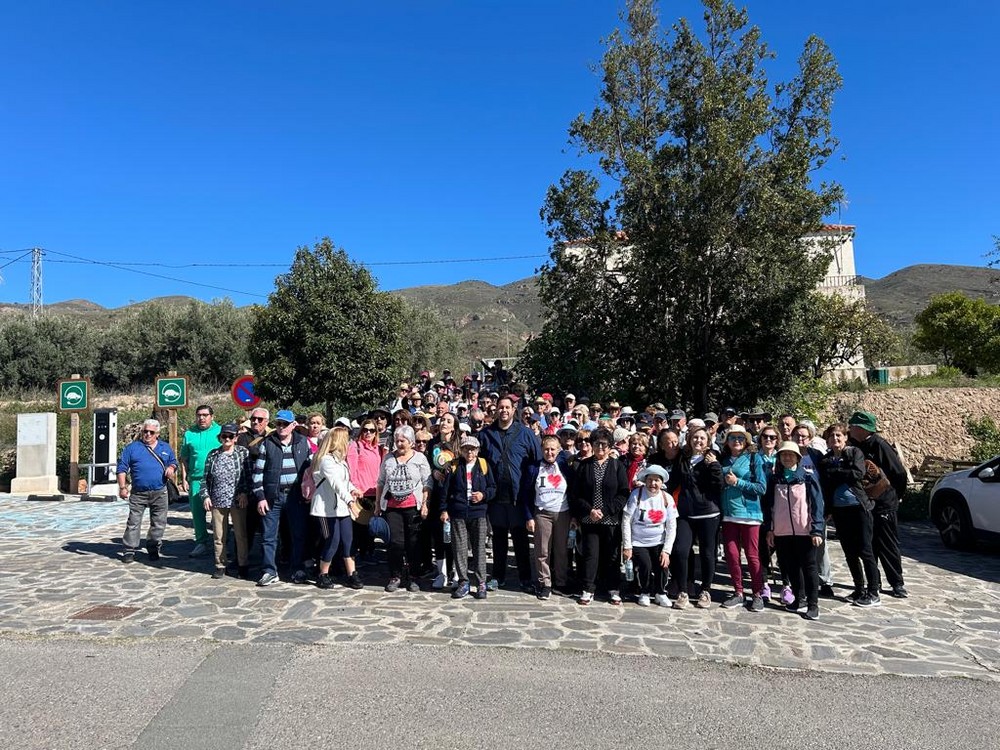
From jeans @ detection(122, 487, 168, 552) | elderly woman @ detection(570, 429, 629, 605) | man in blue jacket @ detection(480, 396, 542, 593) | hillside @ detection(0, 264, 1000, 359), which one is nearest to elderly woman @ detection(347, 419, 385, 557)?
man in blue jacket @ detection(480, 396, 542, 593)

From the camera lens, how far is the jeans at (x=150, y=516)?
828 cm

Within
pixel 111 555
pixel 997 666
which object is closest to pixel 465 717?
pixel 997 666

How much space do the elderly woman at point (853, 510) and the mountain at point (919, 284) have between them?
82.1 metres

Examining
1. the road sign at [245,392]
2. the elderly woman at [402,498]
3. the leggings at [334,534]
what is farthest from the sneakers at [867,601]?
the road sign at [245,392]

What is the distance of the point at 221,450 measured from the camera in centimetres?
760

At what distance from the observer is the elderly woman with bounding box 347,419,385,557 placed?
24.6 feet

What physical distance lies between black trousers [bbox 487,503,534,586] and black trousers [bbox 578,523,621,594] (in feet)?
2.26

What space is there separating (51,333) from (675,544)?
37.8 m

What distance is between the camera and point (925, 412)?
1058 inches

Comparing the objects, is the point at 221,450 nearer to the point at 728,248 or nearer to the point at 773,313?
the point at 728,248

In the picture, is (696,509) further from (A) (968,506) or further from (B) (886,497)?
(A) (968,506)

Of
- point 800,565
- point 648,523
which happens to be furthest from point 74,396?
point 800,565

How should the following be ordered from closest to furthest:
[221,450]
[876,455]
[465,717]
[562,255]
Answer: [465,717] → [876,455] → [221,450] → [562,255]

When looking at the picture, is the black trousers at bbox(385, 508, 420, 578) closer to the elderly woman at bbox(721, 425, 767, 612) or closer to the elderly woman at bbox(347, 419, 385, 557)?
the elderly woman at bbox(347, 419, 385, 557)
